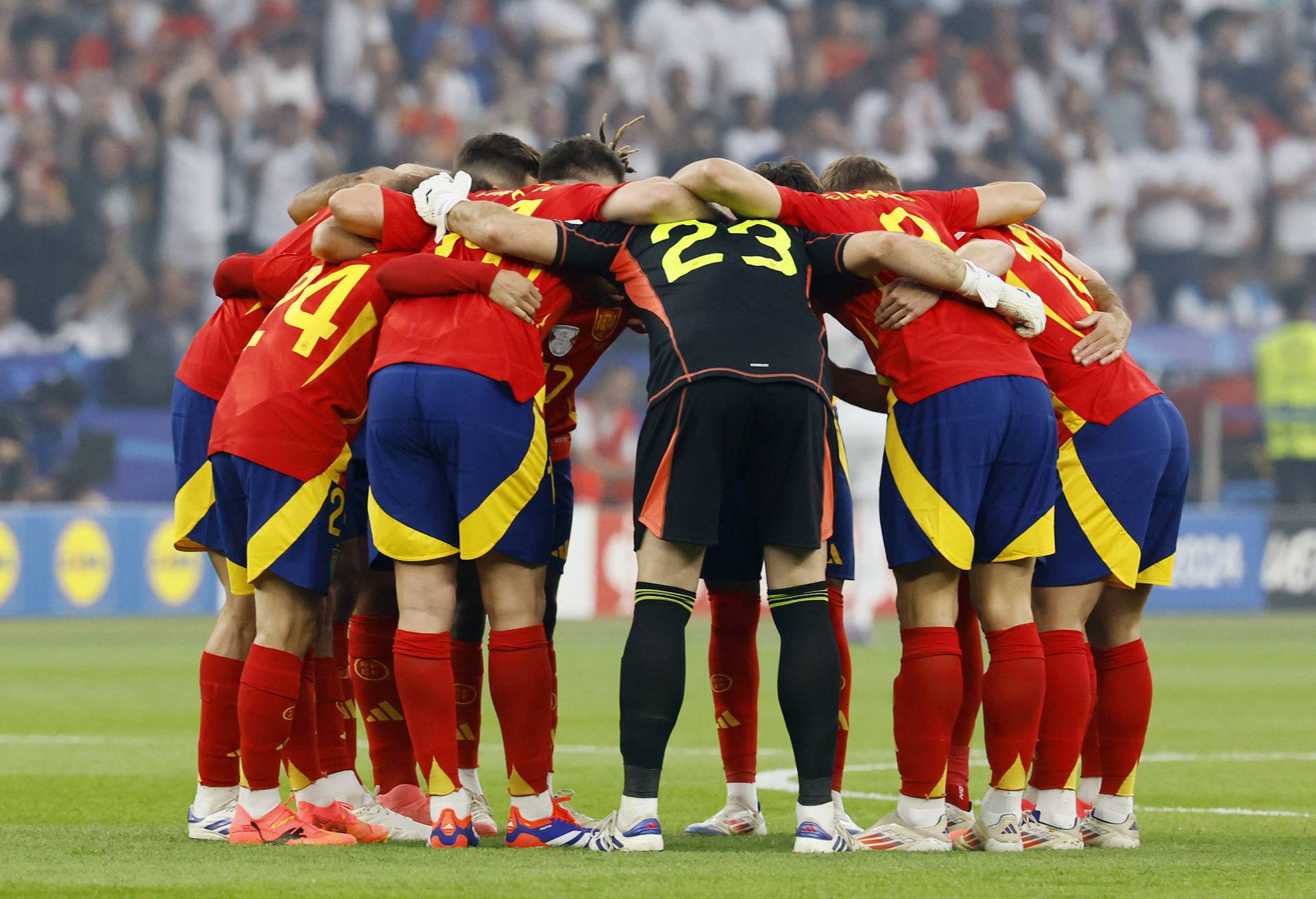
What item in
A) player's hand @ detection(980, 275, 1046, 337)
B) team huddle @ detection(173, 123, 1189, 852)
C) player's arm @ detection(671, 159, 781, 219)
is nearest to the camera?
team huddle @ detection(173, 123, 1189, 852)

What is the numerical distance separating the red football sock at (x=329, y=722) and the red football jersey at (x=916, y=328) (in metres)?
1.93

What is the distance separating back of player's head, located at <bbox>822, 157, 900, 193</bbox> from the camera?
5574 mm

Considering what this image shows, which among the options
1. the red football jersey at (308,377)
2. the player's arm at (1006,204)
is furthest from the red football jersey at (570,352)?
the player's arm at (1006,204)

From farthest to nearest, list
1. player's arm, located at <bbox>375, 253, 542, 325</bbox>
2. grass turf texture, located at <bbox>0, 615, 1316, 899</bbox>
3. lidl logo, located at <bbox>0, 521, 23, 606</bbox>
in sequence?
1. lidl logo, located at <bbox>0, 521, 23, 606</bbox>
2. player's arm, located at <bbox>375, 253, 542, 325</bbox>
3. grass turf texture, located at <bbox>0, 615, 1316, 899</bbox>

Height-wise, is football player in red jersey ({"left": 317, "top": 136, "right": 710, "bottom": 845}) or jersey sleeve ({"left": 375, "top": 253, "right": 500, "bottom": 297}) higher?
jersey sleeve ({"left": 375, "top": 253, "right": 500, "bottom": 297})

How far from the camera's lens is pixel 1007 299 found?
5.08m

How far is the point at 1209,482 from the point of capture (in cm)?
1775

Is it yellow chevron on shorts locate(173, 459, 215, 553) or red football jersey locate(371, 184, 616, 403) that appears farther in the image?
yellow chevron on shorts locate(173, 459, 215, 553)

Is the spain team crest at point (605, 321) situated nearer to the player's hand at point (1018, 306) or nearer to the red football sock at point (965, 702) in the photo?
the player's hand at point (1018, 306)

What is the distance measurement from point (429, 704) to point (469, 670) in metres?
0.78

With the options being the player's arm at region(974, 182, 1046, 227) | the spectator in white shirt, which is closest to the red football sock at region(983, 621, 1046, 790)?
the player's arm at region(974, 182, 1046, 227)

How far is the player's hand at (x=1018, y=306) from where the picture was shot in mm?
5047

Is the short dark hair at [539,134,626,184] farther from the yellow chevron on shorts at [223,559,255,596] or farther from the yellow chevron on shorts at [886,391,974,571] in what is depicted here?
the yellow chevron on shorts at [223,559,255,596]

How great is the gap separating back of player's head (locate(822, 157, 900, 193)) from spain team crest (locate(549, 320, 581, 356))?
948mm
